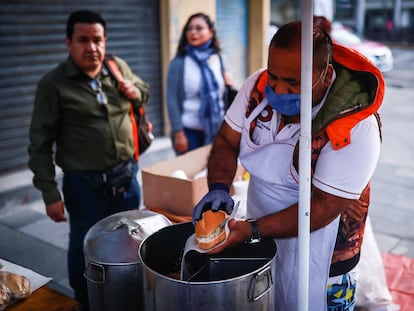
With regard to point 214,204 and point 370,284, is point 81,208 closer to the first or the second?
point 214,204

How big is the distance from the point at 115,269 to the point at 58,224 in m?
3.00

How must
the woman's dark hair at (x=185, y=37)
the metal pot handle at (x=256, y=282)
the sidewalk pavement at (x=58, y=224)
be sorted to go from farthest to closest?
the woman's dark hair at (x=185, y=37) → the sidewalk pavement at (x=58, y=224) → the metal pot handle at (x=256, y=282)

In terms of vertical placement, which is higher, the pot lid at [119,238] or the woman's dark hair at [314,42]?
the woman's dark hair at [314,42]

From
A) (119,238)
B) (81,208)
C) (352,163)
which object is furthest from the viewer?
(81,208)

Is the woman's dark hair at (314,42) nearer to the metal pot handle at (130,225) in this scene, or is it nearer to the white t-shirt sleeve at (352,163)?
the white t-shirt sleeve at (352,163)

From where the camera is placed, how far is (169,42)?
629 cm

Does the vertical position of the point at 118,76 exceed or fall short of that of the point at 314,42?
it falls short

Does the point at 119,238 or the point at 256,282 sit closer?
the point at 256,282

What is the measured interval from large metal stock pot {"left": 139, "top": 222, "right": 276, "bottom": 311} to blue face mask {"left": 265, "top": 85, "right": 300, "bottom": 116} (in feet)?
1.55

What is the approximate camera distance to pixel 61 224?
458cm

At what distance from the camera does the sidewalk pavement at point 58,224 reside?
12.7ft

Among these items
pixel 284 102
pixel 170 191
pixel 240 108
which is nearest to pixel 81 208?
pixel 170 191

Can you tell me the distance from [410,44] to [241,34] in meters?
19.5

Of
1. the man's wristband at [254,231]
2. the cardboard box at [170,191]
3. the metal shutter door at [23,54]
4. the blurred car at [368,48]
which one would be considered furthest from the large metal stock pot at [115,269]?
the blurred car at [368,48]
